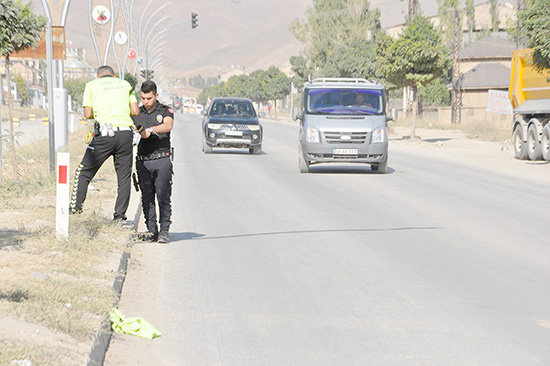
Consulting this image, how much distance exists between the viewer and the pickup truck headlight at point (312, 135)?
19.9m

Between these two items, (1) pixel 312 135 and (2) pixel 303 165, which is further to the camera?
(2) pixel 303 165

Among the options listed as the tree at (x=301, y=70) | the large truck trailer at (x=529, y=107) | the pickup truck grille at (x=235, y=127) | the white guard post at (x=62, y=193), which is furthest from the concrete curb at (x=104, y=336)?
the tree at (x=301, y=70)

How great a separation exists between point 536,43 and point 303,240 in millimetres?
16103

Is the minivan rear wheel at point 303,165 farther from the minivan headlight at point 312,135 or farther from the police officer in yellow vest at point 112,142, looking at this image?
the police officer in yellow vest at point 112,142

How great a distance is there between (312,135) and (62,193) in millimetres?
11723

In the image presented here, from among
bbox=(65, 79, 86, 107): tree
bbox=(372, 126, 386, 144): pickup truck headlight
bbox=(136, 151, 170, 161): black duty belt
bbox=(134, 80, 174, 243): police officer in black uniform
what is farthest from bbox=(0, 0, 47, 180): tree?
bbox=(65, 79, 86, 107): tree

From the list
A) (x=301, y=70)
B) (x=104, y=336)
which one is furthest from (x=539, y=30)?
(x=301, y=70)

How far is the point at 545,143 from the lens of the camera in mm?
25312

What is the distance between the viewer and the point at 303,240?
1031 centimetres

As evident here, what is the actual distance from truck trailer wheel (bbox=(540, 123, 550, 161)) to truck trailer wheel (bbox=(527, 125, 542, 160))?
23 cm

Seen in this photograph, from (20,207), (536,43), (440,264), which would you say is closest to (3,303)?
(440,264)

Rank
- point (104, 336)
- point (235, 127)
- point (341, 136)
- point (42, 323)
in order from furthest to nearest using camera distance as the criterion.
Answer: point (235, 127) < point (341, 136) < point (104, 336) < point (42, 323)

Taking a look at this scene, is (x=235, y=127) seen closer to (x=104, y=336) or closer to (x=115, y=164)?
(x=115, y=164)

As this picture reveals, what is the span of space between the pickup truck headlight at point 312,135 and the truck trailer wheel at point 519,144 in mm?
9601
